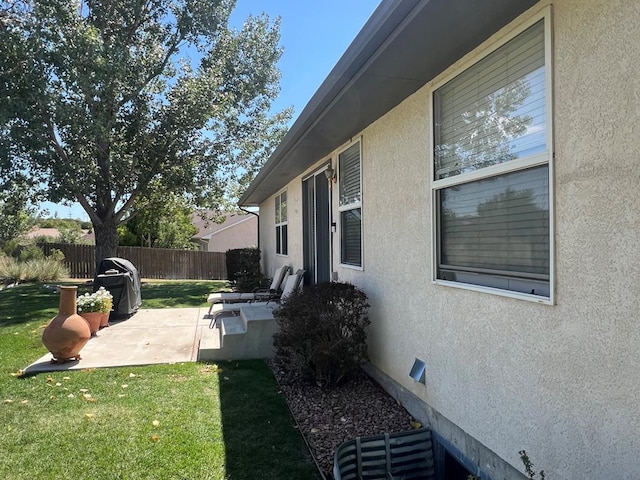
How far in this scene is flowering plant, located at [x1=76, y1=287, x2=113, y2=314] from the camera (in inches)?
282

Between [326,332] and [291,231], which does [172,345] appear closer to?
[326,332]

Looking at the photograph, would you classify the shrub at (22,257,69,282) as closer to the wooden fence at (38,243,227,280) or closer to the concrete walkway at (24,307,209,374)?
the wooden fence at (38,243,227,280)

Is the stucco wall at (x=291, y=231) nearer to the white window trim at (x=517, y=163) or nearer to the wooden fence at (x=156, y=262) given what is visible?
the white window trim at (x=517, y=163)

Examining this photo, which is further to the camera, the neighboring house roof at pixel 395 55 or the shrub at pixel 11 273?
the shrub at pixel 11 273

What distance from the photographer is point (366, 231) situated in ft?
17.1

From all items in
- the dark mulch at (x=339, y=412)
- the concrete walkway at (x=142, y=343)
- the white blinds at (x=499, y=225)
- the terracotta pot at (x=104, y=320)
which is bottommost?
the dark mulch at (x=339, y=412)

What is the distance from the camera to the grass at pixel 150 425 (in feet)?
10.4

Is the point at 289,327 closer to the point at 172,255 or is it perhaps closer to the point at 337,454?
the point at 337,454

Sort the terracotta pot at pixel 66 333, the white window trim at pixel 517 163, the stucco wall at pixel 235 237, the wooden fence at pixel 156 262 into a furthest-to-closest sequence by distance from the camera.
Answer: the stucco wall at pixel 235 237 < the wooden fence at pixel 156 262 < the terracotta pot at pixel 66 333 < the white window trim at pixel 517 163

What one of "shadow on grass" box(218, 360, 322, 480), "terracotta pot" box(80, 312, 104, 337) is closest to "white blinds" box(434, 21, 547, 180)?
"shadow on grass" box(218, 360, 322, 480)

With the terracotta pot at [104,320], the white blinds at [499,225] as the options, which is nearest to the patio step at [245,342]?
the terracotta pot at [104,320]

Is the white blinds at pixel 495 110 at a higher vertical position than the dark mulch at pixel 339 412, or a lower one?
higher

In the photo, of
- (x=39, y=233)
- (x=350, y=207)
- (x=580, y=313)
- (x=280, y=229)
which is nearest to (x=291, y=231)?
(x=280, y=229)

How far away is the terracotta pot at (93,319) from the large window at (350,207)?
14.1ft
